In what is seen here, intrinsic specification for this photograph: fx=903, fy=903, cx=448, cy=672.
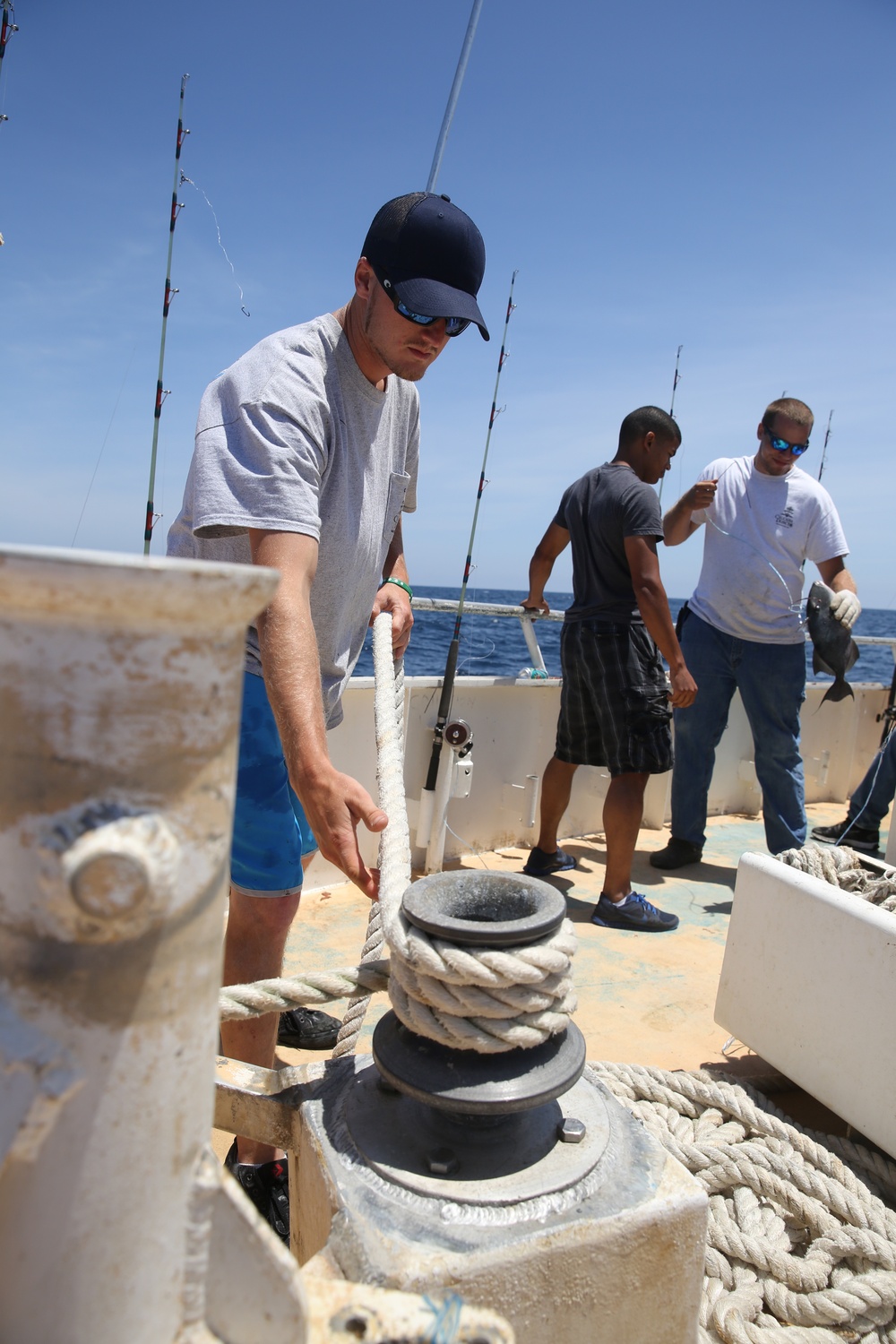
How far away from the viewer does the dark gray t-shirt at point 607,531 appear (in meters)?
3.74

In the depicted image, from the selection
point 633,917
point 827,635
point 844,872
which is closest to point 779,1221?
point 844,872

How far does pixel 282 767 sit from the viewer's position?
1.97 metres

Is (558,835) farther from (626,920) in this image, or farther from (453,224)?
(453,224)

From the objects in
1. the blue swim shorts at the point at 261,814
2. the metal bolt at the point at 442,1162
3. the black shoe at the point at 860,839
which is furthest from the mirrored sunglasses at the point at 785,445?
the metal bolt at the point at 442,1162

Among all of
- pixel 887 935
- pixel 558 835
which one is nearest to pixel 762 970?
pixel 887 935

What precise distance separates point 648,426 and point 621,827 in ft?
5.80

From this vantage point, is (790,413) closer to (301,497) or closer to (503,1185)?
(301,497)

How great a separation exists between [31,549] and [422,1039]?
85 centimetres

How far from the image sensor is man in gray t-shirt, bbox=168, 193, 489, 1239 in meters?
1.62

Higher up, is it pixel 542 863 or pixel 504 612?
pixel 504 612

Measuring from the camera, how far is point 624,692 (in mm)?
3818

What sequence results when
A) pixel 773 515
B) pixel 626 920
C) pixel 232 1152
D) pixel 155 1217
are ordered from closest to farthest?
pixel 155 1217 → pixel 232 1152 → pixel 626 920 → pixel 773 515

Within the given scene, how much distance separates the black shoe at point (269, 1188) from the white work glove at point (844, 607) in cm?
360

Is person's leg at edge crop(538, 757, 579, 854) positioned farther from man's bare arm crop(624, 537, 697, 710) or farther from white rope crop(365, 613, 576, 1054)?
white rope crop(365, 613, 576, 1054)
